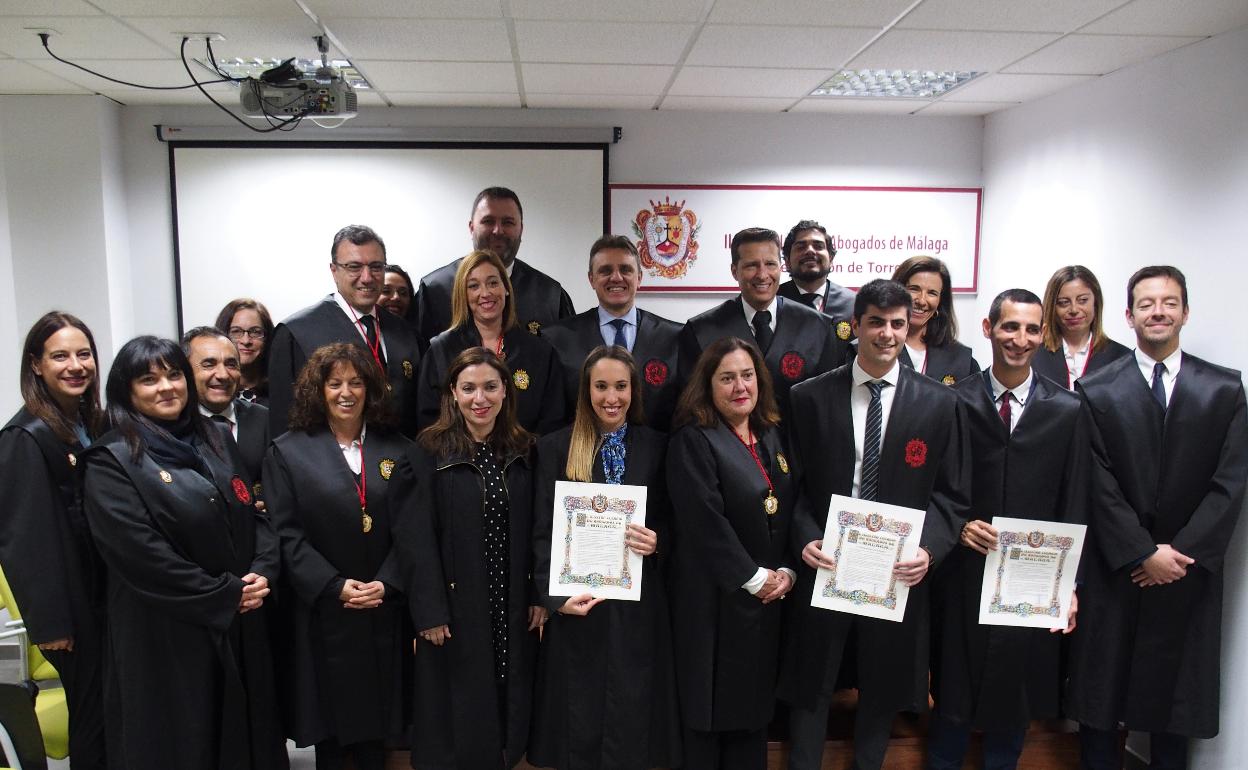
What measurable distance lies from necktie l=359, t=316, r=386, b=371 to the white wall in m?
3.25

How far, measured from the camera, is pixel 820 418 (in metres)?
2.63

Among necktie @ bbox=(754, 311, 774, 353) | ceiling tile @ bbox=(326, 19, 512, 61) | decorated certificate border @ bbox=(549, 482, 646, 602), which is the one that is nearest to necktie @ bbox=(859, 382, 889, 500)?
necktie @ bbox=(754, 311, 774, 353)

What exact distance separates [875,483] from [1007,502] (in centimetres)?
49

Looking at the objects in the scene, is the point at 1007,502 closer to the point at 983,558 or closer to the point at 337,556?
the point at 983,558

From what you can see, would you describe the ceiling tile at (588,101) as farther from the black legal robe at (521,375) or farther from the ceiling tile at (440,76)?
the black legal robe at (521,375)

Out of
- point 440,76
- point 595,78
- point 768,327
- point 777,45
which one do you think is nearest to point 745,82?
point 777,45

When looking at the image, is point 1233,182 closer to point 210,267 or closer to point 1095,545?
point 1095,545

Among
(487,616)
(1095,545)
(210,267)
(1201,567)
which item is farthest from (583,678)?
(210,267)

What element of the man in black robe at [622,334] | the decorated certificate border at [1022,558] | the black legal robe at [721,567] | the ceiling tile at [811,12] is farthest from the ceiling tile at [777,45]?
the decorated certificate border at [1022,558]

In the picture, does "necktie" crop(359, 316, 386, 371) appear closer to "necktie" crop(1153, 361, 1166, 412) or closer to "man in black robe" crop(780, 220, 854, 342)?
"man in black robe" crop(780, 220, 854, 342)

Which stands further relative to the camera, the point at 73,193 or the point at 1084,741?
the point at 73,193

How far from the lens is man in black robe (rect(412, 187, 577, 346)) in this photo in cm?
359

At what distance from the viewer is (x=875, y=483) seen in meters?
2.57

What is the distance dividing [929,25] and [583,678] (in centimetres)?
319
